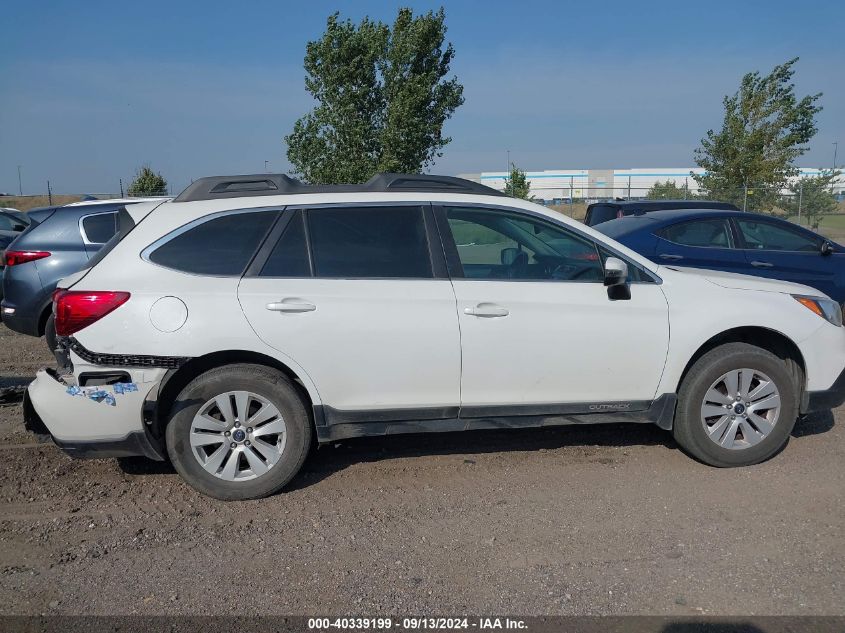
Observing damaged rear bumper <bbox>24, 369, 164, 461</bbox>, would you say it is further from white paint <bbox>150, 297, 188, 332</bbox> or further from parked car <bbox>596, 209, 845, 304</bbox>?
parked car <bbox>596, 209, 845, 304</bbox>

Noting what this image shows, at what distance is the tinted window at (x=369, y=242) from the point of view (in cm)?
457

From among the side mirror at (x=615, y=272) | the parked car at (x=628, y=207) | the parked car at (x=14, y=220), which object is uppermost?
the side mirror at (x=615, y=272)

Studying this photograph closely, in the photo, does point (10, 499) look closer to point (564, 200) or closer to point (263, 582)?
point (263, 582)

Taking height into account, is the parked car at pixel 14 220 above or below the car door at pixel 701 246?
below

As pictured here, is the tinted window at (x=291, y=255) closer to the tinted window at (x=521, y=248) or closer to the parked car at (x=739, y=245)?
the tinted window at (x=521, y=248)

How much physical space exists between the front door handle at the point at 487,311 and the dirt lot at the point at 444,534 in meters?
1.08

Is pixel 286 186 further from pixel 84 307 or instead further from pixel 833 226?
pixel 833 226

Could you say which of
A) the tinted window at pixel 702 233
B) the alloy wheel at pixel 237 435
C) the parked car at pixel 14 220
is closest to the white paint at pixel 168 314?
the alloy wheel at pixel 237 435

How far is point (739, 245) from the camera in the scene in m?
8.91

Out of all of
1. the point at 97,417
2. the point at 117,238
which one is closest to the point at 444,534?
the point at 97,417

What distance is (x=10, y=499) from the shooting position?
4.53m

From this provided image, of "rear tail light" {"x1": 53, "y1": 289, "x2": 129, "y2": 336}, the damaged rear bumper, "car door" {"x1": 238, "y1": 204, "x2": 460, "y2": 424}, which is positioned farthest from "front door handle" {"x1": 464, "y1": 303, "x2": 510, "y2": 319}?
"rear tail light" {"x1": 53, "y1": 289, "x2": 129, "y2": 336}

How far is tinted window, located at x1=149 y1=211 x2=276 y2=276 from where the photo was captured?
444cm

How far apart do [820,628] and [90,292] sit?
3985 mm
